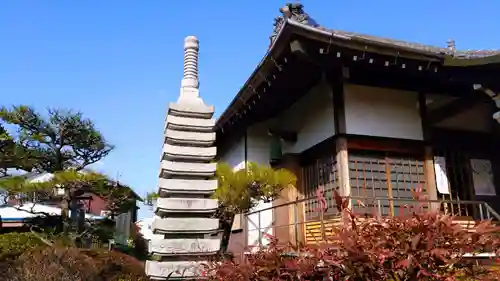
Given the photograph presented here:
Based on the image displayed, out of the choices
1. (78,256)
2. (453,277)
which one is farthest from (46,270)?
(453,277)

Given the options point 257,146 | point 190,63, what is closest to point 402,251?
point 190,63

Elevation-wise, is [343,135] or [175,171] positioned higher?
[343,135]

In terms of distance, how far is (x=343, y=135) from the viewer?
7.06 m

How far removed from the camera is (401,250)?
8.28 ft

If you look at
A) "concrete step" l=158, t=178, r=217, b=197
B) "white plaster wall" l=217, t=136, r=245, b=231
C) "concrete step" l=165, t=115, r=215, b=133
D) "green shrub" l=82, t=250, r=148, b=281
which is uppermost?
"white plaster wall" l=217, t=136, r=245, b=231

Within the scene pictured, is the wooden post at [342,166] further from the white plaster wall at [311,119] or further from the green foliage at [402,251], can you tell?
the green foliage at [402,251]

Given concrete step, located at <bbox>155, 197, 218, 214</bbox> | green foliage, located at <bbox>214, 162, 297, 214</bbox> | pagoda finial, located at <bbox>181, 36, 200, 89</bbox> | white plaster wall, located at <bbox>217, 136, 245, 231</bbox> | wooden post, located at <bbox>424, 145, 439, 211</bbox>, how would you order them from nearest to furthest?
concrete step, located at <bbox>155, 197, 218, 214</bbox> < pagoda finial, located at <bbox>181, 36, 200, 89</bbox> < green foliage, located at <bbox>214, 162, 297, 214</bbox> < wooden post, located at <bbox>424, 145, 439, 211</bbox> < white plaster wall, located at <bbox>217, 136, 245, 231</bbox>

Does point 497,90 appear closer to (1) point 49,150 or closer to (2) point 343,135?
(2) point 343,135

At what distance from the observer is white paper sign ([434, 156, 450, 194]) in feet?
24.8

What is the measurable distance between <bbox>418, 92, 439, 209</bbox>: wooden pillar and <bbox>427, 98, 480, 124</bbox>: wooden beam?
0.50 feet

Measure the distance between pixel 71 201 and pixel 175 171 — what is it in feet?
28.7

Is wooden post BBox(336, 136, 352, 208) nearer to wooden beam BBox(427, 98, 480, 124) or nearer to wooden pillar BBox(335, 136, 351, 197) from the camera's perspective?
wooden pillar BBox(335, 136, 351, 197)

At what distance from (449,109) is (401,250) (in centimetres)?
644

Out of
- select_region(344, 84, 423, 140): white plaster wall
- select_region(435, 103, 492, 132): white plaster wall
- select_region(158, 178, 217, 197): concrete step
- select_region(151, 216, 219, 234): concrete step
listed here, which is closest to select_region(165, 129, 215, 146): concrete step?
select_region(158, 178, 217, 197): concrete step
